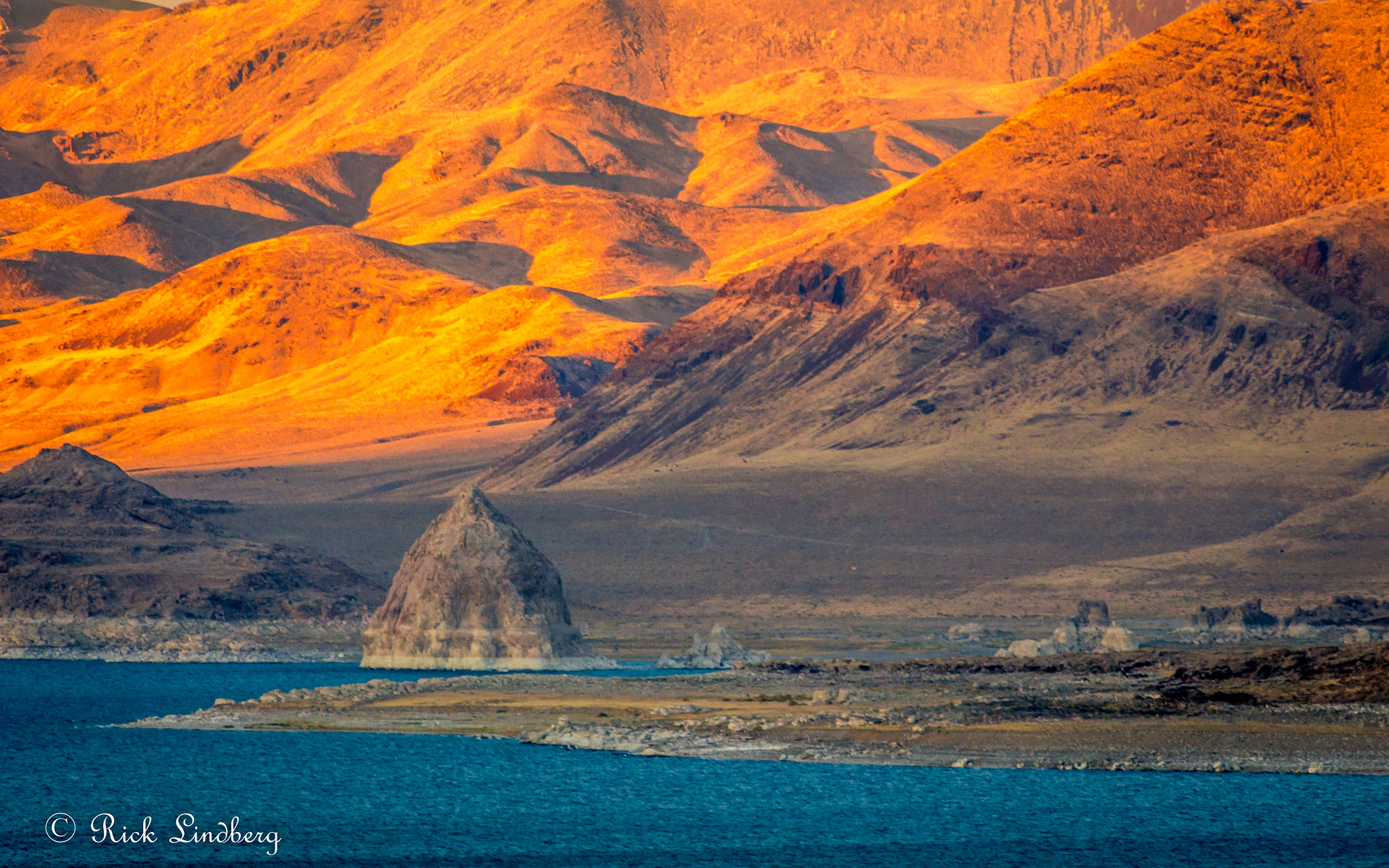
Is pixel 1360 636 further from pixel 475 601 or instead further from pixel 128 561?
pixel 128 561

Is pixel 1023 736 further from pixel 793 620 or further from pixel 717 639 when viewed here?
pixel 793 620

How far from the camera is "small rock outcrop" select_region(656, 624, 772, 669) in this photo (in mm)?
82625

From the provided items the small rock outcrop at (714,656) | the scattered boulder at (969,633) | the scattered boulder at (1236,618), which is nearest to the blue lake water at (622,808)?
the small rock outcrop at (714,656)

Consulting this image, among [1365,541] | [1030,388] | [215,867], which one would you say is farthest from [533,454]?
[215,867]

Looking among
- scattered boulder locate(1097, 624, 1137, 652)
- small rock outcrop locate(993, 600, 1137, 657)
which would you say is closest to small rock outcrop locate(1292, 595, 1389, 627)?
small rock outcrop locate(993, 600, 1137, 657)

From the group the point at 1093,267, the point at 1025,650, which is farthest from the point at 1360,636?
the point at 1093,267

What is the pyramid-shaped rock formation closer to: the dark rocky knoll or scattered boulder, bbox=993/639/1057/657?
scattered boulder, bbox=993/639/1057/657

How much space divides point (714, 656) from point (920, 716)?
1148 inches

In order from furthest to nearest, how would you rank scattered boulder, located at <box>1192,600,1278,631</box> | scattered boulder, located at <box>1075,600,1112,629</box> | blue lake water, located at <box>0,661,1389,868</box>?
scattered boulder, located at <box>1075,600,1112,629</box> < scattered boulder, located at <box>1192,600,1278,631</box> < blue lake water, located at <box>0,661,1389,868</box>

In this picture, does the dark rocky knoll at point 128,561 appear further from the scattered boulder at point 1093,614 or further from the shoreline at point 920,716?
the scattered boulder at point 1093,614

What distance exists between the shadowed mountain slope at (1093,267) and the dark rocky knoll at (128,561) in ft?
201

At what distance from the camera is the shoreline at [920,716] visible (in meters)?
48.5

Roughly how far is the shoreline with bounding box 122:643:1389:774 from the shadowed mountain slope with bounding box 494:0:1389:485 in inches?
3434

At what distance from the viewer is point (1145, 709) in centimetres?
5503
